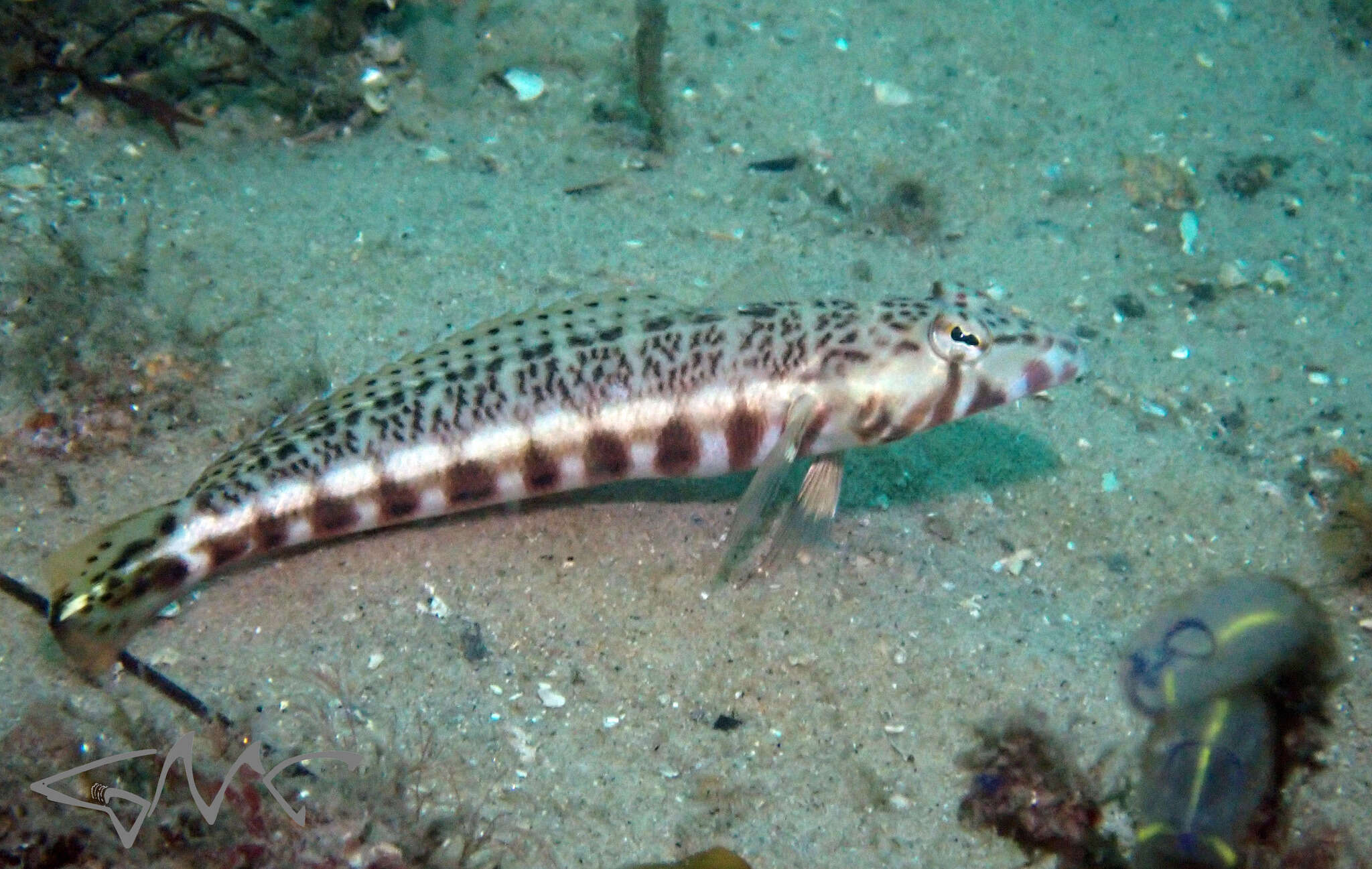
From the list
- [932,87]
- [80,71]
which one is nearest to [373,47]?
[80,71]

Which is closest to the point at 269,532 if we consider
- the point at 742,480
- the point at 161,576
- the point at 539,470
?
the point at 161,576

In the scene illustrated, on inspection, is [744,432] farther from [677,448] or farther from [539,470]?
[539,470]

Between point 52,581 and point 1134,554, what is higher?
point 52,581

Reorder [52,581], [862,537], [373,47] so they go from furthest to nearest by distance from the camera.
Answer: [373,47]
[862,537]
[52,581]

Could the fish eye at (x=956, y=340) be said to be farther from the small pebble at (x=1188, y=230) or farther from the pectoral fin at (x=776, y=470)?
the small pebble at (x=1188, y=230)

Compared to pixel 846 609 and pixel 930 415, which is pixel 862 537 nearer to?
pixel 846 609

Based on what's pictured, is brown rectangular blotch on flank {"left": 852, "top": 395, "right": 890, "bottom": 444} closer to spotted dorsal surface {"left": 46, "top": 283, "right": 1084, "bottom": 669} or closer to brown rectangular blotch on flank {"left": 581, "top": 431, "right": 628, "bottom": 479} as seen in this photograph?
spotted dorsal surface {"left": 46, "top": 283, "right": 1084, "bottom": 669}
